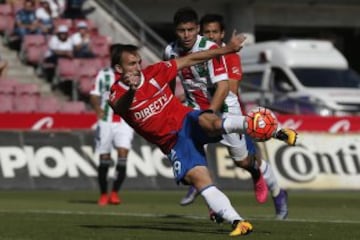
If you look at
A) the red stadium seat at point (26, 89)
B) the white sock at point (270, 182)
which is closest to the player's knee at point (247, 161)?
the white sock at point (270, 182)

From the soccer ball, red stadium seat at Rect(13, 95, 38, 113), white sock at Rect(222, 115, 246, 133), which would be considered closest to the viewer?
the soccer ball

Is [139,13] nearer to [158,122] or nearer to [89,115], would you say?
[89,115]

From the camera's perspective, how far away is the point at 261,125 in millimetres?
10109

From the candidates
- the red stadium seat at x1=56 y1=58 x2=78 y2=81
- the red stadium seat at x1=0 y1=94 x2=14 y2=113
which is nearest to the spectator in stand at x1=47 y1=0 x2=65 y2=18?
the red stadium seat at x1=56 y1=58 x2=78 y2=81

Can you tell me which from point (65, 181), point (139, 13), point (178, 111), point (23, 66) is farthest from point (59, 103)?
point (178, 111)

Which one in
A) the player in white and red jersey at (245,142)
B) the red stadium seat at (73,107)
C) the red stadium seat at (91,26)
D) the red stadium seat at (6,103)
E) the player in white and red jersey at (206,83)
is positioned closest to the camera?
the player in white and red jersey at (206,83)

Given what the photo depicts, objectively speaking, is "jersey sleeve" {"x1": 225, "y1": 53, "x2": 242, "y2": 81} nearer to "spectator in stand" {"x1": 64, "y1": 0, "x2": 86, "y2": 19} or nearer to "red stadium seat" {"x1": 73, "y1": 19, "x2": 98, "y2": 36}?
"red stadium seat" {"x1": 73, "y1": 19, "x2": 98, "y2": 36}

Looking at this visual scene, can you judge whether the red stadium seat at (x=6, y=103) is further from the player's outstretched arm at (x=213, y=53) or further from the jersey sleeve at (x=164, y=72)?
the player's outstretched arm at (x=213, y=53)

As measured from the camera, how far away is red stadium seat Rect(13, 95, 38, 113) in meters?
25.7

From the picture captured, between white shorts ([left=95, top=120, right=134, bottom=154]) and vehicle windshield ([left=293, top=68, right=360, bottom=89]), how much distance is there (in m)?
12.1

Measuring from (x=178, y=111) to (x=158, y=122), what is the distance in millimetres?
230

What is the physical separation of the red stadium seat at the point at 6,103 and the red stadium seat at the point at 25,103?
0.14 metres

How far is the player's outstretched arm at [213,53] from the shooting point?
34.6 feet

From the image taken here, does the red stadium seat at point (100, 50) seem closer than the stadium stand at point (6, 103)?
No
